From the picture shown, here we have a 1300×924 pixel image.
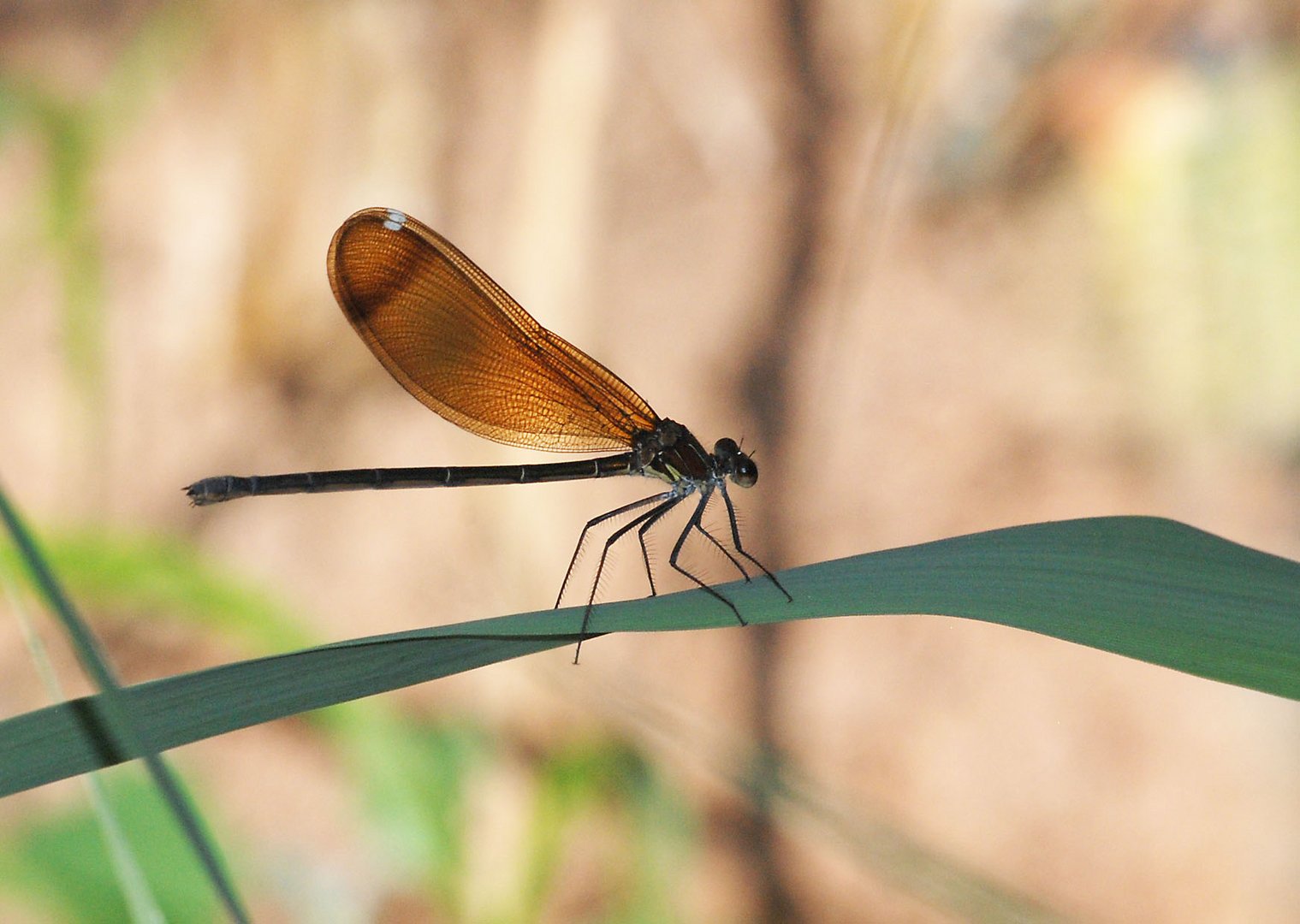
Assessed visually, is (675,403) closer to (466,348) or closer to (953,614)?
(466,348)

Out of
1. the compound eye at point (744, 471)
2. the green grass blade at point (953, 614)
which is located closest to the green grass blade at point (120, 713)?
the green grass blade at point (953, 614)

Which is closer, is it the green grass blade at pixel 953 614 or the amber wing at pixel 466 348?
the green grass blade at pixel 953 614

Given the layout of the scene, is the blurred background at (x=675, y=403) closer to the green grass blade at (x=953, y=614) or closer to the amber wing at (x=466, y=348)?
the amber wing at (x=466, y=348)

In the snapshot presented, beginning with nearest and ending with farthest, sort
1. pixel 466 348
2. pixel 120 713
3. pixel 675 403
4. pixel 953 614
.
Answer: pixel 120 713, pixel 953 614, pixel 466 348, pixel 675 403

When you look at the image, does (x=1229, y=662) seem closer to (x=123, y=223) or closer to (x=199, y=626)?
(x=199, y=626)

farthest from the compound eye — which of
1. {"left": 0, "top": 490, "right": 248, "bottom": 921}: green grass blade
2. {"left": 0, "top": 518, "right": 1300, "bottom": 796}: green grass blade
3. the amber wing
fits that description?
{"left": 0, "top": 490, "right": 248, "bottom": 921}: green grass blade

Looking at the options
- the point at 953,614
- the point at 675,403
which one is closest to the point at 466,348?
the point at 953,614

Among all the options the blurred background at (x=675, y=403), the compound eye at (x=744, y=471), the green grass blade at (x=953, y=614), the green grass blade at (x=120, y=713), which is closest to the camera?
the green grass blade at (x=120, y=713)

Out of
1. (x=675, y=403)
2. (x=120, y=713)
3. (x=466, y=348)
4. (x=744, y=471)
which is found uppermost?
(x=675, y=403)
